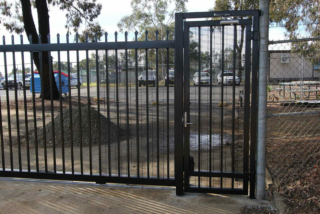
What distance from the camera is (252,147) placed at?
154 inches

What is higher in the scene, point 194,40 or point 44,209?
point 194,40

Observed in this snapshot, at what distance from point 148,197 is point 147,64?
1929mm

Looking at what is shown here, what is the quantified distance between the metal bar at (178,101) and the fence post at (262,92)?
104 centimetres

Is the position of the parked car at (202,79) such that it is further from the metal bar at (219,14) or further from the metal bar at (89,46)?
the metal bar at (219,14)

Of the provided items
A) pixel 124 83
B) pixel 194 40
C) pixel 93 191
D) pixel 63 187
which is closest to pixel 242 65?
pixel 194 40

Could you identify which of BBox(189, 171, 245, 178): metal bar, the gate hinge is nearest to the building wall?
the gate hinge

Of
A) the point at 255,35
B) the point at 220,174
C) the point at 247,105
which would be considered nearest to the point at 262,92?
the point at 247,105

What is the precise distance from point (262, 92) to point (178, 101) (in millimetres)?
1112

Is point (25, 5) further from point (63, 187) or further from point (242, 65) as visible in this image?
point (242, 65)

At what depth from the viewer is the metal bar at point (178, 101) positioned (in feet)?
12.7

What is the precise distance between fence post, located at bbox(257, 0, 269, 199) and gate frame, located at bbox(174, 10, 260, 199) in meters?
0.07

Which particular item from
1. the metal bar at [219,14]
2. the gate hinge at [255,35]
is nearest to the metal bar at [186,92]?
the metal bar at [219,14]

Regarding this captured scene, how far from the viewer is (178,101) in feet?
12.9

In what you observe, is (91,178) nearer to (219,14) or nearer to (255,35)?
(219,14)
